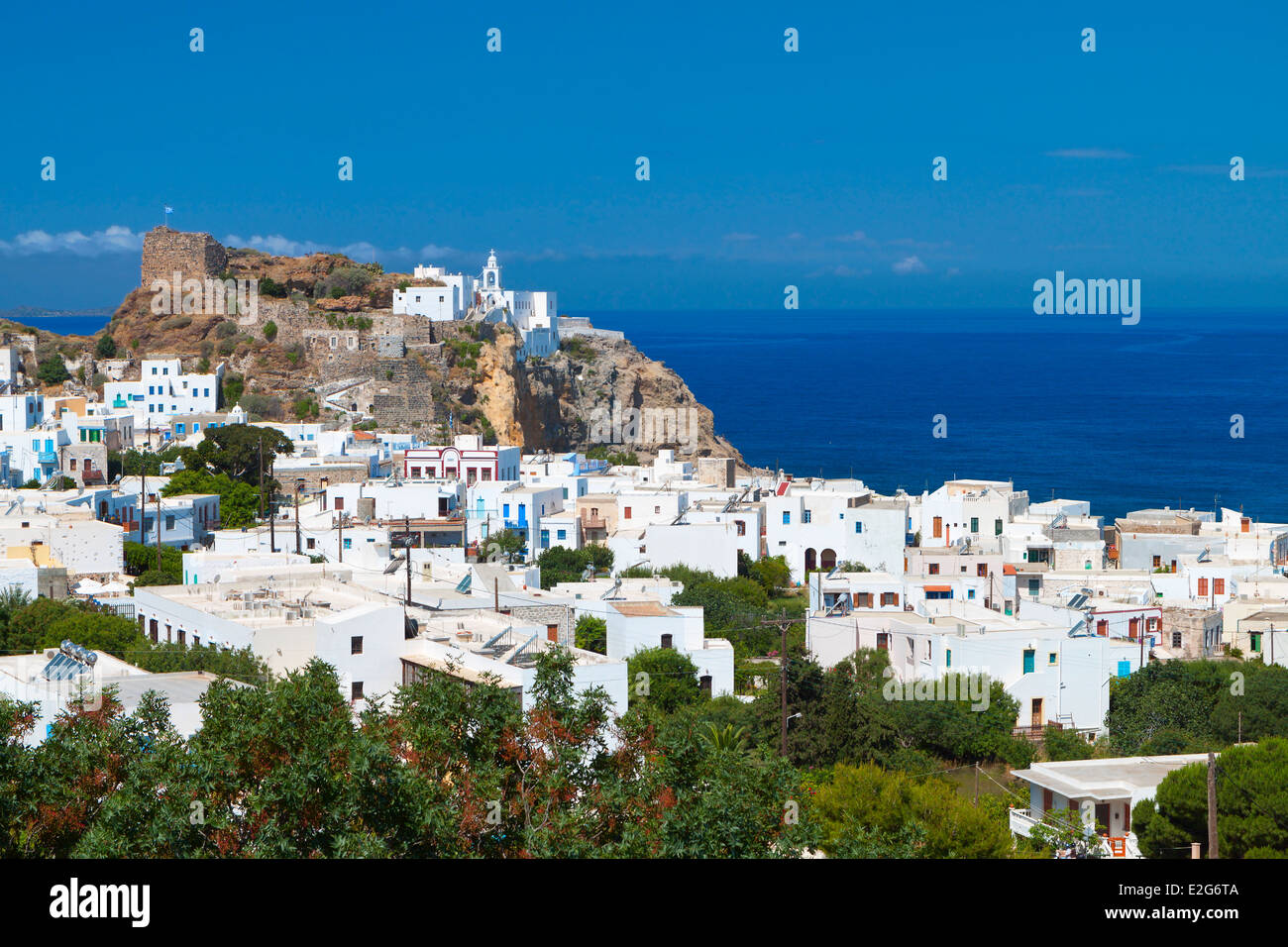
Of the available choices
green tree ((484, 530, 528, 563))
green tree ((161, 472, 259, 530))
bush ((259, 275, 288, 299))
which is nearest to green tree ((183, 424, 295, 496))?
green tree ((161, 472, 259, 530))

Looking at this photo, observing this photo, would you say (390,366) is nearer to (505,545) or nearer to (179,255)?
(179,255)

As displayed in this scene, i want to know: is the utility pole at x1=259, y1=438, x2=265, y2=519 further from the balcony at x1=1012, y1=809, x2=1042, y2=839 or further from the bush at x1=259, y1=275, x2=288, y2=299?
the balcony at x1=1012, y1=809, x2=1042, y2=839

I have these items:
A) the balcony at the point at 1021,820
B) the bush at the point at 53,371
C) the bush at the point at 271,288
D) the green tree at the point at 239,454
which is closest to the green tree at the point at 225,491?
the green tree at the point at 239,454

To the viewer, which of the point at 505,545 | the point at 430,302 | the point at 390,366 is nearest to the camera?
the point at 505,545

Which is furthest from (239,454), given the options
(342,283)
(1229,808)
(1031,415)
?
(1031,415)

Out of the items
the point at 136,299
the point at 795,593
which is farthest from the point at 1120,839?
the point at 136,299

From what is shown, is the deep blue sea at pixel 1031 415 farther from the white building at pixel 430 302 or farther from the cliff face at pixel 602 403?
the white building at pixel 430 302
